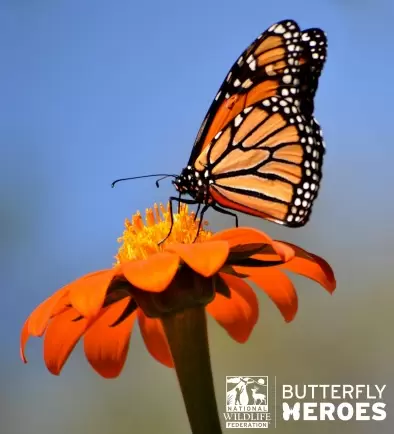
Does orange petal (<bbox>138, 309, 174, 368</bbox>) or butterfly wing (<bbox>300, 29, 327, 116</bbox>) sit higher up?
butterfly wing (<bbox>300, 29, 327, 116</bbox>)

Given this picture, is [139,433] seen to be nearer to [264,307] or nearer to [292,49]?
[264,307]

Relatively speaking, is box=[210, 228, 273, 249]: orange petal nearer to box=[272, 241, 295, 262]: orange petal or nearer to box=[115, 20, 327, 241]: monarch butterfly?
box=[272, 241, 295, 262]: orange petal

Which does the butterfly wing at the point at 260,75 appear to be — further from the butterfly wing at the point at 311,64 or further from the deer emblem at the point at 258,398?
the deer emblem at the point at 258,398

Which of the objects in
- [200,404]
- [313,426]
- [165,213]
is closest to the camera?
[200,404]

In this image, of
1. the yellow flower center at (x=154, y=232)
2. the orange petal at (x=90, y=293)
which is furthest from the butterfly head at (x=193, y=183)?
the orange petal at (x=90, y=293)

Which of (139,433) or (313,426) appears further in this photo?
(139,433)

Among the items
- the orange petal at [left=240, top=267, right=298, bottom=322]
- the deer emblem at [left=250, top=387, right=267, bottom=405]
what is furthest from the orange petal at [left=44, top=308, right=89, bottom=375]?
the deer emblem at [left=250, top=387, right=267, bottom=405]

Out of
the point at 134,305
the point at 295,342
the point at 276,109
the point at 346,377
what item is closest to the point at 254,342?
the point at 295,342
